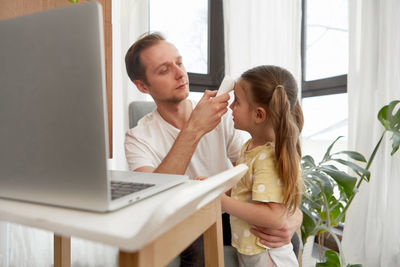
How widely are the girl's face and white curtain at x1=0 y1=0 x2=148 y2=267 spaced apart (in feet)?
3.24

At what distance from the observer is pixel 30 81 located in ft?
1.25

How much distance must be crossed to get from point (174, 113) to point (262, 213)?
0.65 m

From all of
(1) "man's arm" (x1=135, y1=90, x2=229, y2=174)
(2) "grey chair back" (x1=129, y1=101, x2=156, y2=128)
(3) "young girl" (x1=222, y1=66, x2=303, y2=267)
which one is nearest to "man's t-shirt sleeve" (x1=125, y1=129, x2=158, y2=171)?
(1) "man's arm" (x1=135, y1=90, x2=229, y2=174)

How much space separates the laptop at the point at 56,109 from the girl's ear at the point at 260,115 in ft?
2.14

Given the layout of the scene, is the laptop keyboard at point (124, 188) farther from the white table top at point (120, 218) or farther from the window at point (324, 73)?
the window at point (324, 73)

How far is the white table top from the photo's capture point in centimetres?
28

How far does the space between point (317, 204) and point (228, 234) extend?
533 mm

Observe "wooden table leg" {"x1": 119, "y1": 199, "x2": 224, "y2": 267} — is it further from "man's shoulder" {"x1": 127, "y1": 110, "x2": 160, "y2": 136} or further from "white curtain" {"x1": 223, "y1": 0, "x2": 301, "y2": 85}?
"white curtain" {"x1": 223, "y1": 0, "x2": 301, "y2": 85}

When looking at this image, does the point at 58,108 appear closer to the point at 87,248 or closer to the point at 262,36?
the point at 87,248

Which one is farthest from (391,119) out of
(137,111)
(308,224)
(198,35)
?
(198,35)

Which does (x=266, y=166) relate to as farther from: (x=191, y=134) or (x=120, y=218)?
(x=120, y=218)

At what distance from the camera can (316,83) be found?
195 centimetres

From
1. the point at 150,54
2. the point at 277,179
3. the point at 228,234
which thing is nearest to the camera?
the point at 277,179

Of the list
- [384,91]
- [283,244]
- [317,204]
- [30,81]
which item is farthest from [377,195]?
[30,81]
